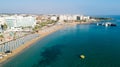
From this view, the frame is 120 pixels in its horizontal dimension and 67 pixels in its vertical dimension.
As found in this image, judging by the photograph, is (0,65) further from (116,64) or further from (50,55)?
(116,64)

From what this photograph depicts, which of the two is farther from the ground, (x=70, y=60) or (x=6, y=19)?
(x=6, y=19)

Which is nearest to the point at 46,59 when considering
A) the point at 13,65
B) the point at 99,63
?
the point at 13,65

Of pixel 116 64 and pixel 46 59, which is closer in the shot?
pixel 116 64

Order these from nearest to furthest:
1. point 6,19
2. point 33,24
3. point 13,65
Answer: point 13,65, point 6,19, point 33,24

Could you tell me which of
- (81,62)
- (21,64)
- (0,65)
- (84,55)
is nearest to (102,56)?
(84,55)

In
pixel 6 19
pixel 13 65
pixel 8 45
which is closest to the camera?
pixel 13 65

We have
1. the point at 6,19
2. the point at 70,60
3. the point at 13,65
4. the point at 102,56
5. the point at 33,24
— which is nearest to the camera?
the point at 13,65

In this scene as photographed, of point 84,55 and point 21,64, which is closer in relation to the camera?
point 21,64

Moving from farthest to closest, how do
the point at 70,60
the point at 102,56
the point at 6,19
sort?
the point at 6,19
the point at 102,56
the point at 70,60

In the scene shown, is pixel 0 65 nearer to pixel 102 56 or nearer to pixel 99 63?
pixel 99 63
